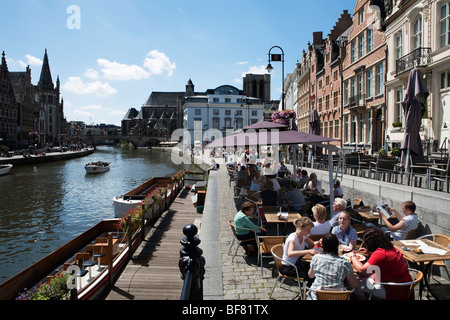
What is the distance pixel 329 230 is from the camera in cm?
578

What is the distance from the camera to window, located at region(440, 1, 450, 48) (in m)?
14.9

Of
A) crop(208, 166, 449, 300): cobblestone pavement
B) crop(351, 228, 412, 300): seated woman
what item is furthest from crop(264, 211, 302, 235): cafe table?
crop(351, 228, 412, 300): seated woman

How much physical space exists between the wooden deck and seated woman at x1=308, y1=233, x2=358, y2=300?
3.96 meters

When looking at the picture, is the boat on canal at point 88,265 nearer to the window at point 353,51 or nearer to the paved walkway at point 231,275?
the paved walkway at point 231,275

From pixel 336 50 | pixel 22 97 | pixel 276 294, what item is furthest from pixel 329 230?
pixel 22 97

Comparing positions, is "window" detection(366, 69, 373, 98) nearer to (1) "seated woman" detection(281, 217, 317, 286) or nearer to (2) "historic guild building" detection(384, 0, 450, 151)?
(2) "historic guild building" detection(384, 0, 450, 151)

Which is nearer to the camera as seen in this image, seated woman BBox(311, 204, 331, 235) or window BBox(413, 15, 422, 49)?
seated woman BBox(311, 204, 331, 235)

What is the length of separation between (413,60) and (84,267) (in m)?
17.2

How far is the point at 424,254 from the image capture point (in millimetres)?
4770

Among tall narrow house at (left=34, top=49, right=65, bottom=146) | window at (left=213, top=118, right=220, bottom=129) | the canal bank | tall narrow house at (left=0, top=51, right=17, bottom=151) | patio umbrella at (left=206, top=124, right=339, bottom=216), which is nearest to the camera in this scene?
patio umbrella at (left=206, top=124, right=339, bottom=216)

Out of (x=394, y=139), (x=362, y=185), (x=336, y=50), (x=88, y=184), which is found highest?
(x=336, y=50)

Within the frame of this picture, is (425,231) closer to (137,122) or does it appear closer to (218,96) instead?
(218,96)

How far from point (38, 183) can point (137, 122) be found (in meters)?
97.7

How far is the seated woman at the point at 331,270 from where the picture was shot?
383 centimetres
